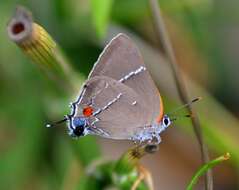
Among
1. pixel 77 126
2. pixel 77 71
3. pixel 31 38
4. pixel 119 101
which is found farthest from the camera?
pixel 77 71

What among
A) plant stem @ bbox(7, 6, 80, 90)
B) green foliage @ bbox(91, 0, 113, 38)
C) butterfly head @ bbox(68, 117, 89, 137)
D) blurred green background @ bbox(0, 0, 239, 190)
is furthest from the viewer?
blurred green background @ bbox(0, 0, 239, 190)

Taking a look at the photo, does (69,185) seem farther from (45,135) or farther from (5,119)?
(5,119)

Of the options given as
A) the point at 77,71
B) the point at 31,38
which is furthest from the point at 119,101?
the point at 77,71

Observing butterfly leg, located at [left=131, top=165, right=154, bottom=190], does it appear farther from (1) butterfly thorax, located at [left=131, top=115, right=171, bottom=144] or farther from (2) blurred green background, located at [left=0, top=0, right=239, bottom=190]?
(2) blurred green background, located at [left=0, top=0, right=239, bottom=190]

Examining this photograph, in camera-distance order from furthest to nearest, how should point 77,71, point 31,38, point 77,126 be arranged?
point 77,71
point 77,126
point 31,38

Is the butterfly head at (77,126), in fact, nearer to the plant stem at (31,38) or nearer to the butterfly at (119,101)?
the butterfly at (119,101)

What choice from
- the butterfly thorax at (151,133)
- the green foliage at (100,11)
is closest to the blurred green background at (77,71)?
the green foliage at (100,11)

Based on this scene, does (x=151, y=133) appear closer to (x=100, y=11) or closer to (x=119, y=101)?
(x=119, y=101)

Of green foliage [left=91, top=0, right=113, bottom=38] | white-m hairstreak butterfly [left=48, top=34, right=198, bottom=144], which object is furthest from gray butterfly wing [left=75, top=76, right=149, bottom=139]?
green foliage [left=91, top=0, right=113, bottom=38]
